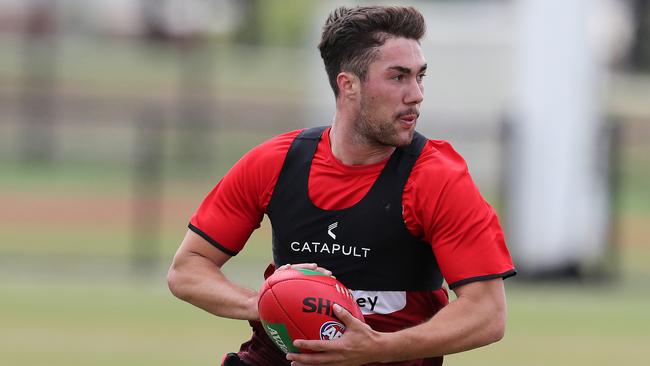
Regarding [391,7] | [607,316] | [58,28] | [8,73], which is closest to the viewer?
[391,7]

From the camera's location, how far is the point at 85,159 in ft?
103

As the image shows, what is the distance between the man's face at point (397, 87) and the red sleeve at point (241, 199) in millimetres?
535

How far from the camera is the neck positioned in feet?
19.5

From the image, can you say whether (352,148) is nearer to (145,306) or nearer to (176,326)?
(176,326)

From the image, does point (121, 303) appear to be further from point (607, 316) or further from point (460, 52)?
point (460, 52)

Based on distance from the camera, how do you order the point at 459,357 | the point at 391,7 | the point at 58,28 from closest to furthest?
the point at 391,7 → the point at 459,357 → the point at 58,28

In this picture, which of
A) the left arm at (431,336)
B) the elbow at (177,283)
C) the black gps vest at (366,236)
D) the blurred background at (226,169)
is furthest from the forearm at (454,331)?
the blurred background at (226,169)

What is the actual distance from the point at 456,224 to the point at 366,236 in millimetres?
401

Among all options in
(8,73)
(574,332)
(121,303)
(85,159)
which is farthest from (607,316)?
(8,73)

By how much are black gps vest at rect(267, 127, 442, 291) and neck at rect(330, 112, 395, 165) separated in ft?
0.19

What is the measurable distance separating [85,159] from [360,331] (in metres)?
26.4

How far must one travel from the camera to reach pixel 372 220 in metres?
5.84

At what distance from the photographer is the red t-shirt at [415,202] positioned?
564cm

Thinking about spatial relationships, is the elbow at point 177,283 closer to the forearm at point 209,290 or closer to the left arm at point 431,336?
the forearm at point 209,290
